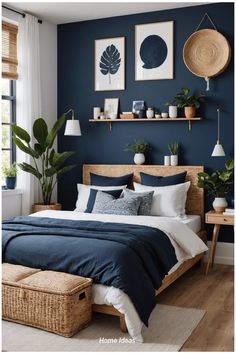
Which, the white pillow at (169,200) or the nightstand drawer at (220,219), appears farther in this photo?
the white pillow at (169,200)

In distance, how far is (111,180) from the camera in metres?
5.71

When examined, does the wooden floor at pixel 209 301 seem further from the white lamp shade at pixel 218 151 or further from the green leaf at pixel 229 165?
the white lamp shade at pixel 218 151

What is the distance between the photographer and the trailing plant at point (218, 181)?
5064 millimetres

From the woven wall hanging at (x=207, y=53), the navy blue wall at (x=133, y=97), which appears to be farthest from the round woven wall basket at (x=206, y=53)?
→ the navy blue wall at (x=133, y=97)

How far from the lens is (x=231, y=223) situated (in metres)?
4.86

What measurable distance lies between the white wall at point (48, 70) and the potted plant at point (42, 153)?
1.64 ft

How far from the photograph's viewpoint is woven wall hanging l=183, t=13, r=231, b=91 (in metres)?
5.21

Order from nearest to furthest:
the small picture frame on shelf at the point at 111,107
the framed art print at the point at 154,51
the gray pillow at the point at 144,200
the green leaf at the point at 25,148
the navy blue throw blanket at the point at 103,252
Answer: the navy blue throw blanket at the point at 103,252 → the gray pillow at the point at 144,200 → the green leaf at the point at 25,148 → the framed art print at the point at 154,51 → the small picture frame on shelf at the point at 111,107

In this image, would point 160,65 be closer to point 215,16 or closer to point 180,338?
point 215,16

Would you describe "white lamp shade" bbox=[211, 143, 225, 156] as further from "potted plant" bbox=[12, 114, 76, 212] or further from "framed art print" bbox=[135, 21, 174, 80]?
"potted plant" bbox=[12, 114, 76, 212]

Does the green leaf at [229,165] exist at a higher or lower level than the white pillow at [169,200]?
higher

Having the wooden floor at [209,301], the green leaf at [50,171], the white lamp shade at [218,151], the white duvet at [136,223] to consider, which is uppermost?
the white lamp shade at [218,151]

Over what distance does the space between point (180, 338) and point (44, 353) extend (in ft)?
3.13

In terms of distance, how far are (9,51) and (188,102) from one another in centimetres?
228
